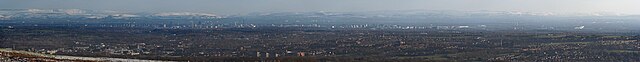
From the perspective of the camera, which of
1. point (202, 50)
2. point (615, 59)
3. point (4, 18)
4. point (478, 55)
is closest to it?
point (615, 59)

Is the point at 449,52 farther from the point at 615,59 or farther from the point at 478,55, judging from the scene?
the point at 615,59

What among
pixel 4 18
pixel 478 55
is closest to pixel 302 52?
pixel 478 55

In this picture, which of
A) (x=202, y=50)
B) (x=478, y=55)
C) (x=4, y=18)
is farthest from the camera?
(x=4, y=18)

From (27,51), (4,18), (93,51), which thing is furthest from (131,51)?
(4,18)

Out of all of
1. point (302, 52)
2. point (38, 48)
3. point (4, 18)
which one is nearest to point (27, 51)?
point (38, 48)

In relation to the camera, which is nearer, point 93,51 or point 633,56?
point 633,56

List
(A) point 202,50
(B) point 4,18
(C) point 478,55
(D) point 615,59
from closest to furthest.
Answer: (D) point 615,59, (C) point 478,55, (A) point 202,50, (B) point 4,18

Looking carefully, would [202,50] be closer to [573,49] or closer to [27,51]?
[27,51]

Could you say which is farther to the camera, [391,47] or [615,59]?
[391,47]
